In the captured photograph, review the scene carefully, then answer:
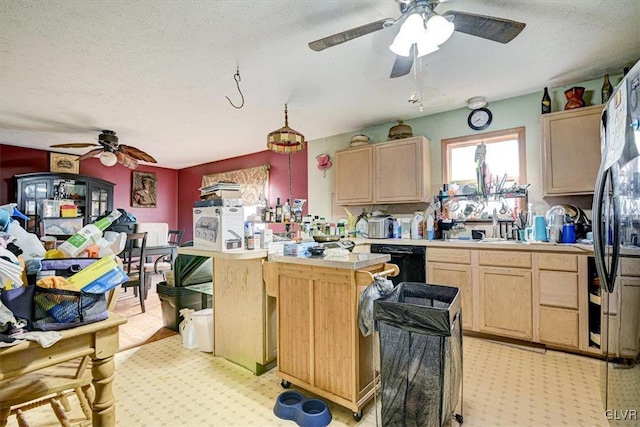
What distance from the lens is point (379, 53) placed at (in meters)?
2.39

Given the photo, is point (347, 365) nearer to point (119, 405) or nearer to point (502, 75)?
point (119, 405)

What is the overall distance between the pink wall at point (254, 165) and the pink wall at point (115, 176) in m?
0.24

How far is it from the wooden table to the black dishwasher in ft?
8.57

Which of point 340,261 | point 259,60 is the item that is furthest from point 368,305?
point 259,60

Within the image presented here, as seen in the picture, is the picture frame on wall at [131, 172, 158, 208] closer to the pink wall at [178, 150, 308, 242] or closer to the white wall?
the pink wall at [178, 150, 308, 242]

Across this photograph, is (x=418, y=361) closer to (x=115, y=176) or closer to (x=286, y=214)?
(x=286, y=214)

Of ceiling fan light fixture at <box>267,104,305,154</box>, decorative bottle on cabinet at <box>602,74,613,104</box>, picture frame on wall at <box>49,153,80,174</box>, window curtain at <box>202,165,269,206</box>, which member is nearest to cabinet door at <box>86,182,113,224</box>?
picture frame on wall at <box>49,153,80,174</box>

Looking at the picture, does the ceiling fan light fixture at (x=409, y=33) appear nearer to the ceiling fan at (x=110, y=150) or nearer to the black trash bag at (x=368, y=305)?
the black trash bag at (x=368, y=305)

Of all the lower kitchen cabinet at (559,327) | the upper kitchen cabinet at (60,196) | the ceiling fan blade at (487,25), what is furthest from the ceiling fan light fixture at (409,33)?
the upper kitchen cabinet at (60,196)

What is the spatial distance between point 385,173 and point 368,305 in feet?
8.05

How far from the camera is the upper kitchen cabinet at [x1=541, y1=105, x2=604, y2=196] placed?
2658 mm

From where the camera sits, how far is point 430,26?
5.14 feet

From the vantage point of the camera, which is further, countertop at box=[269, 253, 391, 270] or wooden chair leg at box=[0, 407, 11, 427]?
countertop at box=[269, 253, 391, 270]
